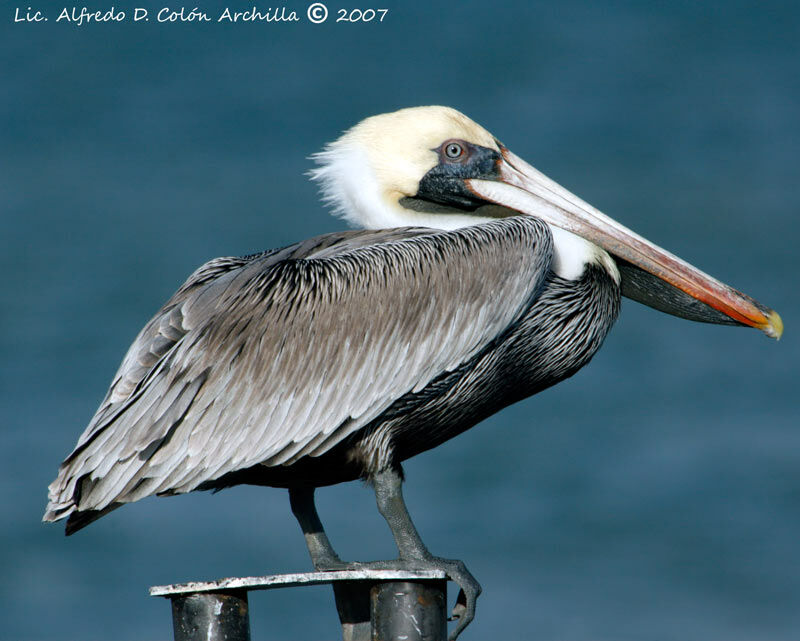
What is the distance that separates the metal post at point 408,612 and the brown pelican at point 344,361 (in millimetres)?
358

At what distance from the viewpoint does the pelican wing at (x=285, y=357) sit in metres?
5.11

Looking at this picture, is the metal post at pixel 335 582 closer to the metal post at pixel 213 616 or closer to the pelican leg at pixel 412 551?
the metal post at pixel 213 616

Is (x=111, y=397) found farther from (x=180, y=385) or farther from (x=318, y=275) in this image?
(x=318, y=275)

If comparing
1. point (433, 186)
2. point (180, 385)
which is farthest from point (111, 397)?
point (433, 186)

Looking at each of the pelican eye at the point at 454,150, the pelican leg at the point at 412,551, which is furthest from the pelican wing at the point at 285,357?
the pelican eye at the point at 454,150

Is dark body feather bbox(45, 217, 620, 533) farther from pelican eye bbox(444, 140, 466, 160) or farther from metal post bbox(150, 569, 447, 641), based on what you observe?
pelican eye bbox(444, 140, 466, 160)

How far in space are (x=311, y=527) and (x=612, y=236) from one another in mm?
1873

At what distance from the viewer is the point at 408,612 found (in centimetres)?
464

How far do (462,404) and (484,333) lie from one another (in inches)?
12.8

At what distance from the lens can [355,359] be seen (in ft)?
17.3

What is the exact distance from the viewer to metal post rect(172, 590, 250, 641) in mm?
4723

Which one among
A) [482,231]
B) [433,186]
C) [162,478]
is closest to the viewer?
[162,478]

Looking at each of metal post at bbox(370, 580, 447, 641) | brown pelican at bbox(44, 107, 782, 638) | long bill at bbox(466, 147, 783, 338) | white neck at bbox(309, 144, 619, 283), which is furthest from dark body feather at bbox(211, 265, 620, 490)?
metal post at bbox(370, 580, 447, 641)

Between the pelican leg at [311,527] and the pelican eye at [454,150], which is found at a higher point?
the pelican eye at [454,150]
